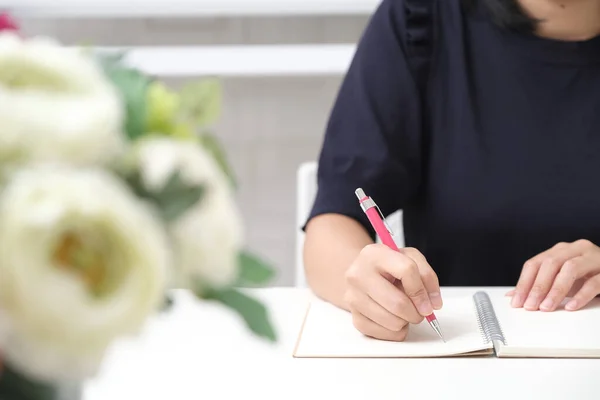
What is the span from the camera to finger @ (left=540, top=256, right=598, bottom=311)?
818 millimetres

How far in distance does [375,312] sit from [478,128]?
1.54ft

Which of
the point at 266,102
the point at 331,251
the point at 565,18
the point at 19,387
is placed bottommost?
the point at 266,102

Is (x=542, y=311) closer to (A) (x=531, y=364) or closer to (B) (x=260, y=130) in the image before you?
(A) (x=531, y=364)

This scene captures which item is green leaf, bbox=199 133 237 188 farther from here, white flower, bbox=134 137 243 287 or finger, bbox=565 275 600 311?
finger, bbox=565 275 600 311

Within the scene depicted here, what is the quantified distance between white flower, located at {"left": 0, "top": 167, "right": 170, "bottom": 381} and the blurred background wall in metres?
1.49

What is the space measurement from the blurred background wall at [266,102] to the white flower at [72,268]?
1.49 meters

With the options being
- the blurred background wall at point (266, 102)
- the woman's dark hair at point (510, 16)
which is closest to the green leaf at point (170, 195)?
the woman's dark hair at point (510, 16)

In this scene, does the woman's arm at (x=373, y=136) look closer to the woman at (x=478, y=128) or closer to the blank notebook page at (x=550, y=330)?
the woman at (x=478, y=128)

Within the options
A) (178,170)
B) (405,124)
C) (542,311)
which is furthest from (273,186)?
(178,170)

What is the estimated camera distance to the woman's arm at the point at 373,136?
40.6 inches

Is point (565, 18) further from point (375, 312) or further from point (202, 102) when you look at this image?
point (202, 102)

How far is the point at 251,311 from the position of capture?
296 mm

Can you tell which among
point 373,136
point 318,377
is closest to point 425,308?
point 318,377

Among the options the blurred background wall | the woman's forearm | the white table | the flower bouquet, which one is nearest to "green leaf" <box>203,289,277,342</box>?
the flower bouquet
